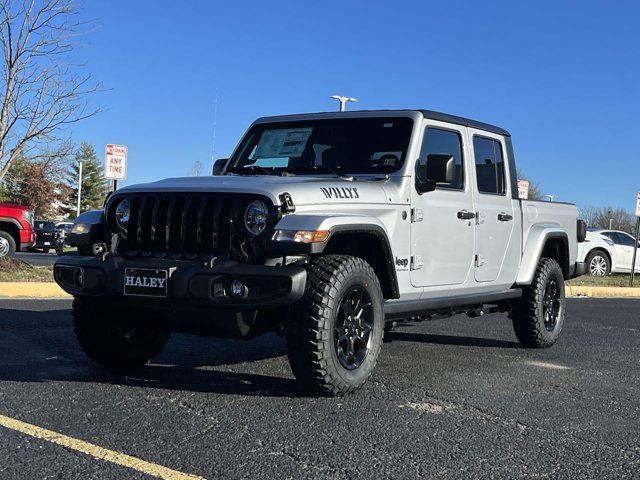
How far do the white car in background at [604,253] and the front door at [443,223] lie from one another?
1377 centimetres

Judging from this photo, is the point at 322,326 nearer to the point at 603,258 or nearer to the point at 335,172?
the point at 335,172

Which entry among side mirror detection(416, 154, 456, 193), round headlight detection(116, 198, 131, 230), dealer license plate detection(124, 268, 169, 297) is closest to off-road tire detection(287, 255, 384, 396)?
dealer license plate detection(124, 268, 169, 297)

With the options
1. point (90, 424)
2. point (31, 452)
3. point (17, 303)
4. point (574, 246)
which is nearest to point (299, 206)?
point (90, 424)

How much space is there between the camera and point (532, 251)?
22.4 ft

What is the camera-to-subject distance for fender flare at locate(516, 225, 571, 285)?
676cm

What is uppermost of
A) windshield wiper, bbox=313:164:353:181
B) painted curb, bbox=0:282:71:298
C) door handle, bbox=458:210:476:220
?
windshield wiper, bbox=313:164:353:181

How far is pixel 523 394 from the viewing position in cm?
488

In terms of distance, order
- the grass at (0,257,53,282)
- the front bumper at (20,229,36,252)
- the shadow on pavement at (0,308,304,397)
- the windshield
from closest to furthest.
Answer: the shadow on pavement at (0,308,304,397) → the windshield → the grass at (0,257,53,282) → the front bumper at (20,229,36,252)

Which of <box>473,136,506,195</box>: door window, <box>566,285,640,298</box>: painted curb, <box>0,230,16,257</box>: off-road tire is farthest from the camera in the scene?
<box>0,230,16,257</box>: off-road tire

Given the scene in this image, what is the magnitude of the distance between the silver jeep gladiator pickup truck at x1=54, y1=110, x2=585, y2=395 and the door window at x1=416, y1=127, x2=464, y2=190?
0.02m

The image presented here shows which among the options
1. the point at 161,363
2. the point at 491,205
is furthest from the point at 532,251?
the point at 161,363

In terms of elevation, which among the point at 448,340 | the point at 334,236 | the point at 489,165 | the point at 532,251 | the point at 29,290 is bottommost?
the point at 29,290

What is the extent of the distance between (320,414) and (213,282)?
984mm

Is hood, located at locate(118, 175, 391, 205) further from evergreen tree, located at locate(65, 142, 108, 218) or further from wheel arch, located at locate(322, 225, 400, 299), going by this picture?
evergreen tree, located at locate(65, 142, 108, 218)
